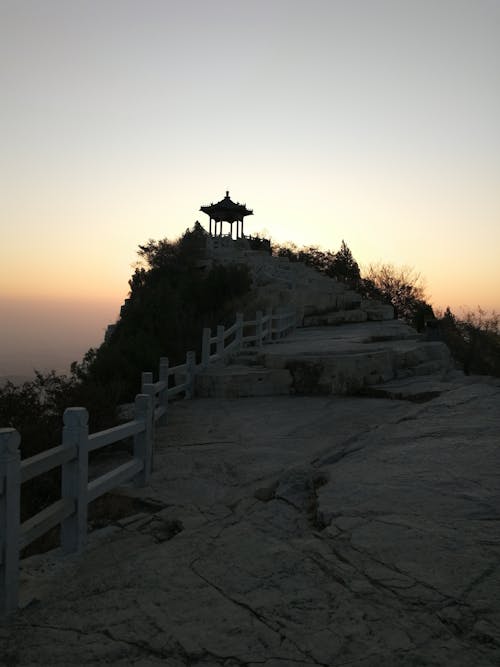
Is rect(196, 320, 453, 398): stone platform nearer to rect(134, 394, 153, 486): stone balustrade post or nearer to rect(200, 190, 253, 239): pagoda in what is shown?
rect(134, 394, 153, 486): stone balustrade post

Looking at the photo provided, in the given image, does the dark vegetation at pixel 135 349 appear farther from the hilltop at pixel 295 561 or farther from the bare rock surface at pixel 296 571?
the bare rock surface at pixel 296 571

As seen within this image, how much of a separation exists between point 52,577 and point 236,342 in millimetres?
10928

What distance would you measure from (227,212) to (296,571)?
137ft

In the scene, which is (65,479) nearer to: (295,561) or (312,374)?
(295,561)

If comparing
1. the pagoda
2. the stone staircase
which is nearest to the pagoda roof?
the pagoda

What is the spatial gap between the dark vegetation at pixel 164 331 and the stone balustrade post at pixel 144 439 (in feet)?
5.05

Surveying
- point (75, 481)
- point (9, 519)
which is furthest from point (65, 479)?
point (9, 519)

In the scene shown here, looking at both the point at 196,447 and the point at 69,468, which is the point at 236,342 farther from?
the point at 69,468

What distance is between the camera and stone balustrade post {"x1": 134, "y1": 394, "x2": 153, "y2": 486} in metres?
5.61

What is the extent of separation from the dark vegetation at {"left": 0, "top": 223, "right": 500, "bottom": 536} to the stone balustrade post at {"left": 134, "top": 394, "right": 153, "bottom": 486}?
1539 millimetres

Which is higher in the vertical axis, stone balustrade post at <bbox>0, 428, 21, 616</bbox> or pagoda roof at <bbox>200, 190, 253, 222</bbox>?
pagoda roof at <bbox>200, 190, 253, 222</bbox>

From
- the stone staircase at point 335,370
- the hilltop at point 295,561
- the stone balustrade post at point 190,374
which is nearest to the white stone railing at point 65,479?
the hilltop at point 295,561

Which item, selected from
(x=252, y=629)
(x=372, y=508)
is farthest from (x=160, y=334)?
(x=252, y=629)

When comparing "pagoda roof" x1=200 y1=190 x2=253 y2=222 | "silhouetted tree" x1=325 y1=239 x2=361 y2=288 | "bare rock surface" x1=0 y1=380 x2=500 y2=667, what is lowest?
"bare rock surface" x1=0 y1=380 x2=500 y2=667
